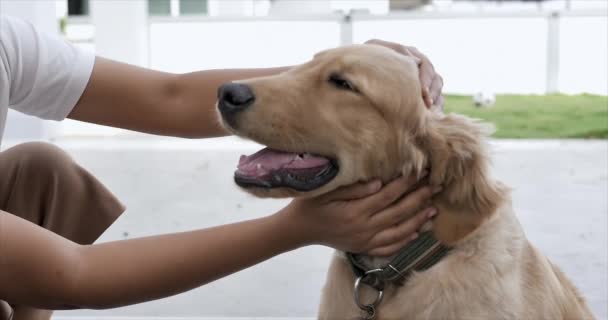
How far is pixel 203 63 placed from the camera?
8102mm

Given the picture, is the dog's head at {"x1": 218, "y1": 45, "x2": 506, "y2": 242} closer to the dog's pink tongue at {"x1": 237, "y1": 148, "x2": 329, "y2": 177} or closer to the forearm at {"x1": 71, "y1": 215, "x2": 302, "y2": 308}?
the dog's pink tongue at {"x1": 237, "y1": 148, "x2": 329, "y2": 177}

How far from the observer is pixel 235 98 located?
4.53 ft

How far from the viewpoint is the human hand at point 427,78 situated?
5.04ft

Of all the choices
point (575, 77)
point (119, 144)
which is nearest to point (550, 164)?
point (119, 144)

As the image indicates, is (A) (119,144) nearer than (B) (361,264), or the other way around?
(B) (361,264)

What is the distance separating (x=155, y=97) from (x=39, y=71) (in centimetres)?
27

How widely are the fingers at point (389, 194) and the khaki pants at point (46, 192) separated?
2.63 ft

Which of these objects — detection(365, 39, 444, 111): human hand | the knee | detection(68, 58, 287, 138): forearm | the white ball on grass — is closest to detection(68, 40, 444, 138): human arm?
detection(68, 58, 287, 138): forearm

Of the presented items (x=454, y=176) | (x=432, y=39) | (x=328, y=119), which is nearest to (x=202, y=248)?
(x=328, y=119)

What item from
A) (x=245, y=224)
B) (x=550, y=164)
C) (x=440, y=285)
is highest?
(x=245, y=224)

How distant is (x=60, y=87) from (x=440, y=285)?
94 centimetres

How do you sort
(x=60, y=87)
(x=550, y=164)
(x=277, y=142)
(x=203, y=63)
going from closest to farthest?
(x=277, y=142)
(x=60, y=87)
(x=550, y=164)
(x=203, y=63)

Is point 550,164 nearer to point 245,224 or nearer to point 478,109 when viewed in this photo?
point 478,109

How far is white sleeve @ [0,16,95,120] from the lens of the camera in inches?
65.2
